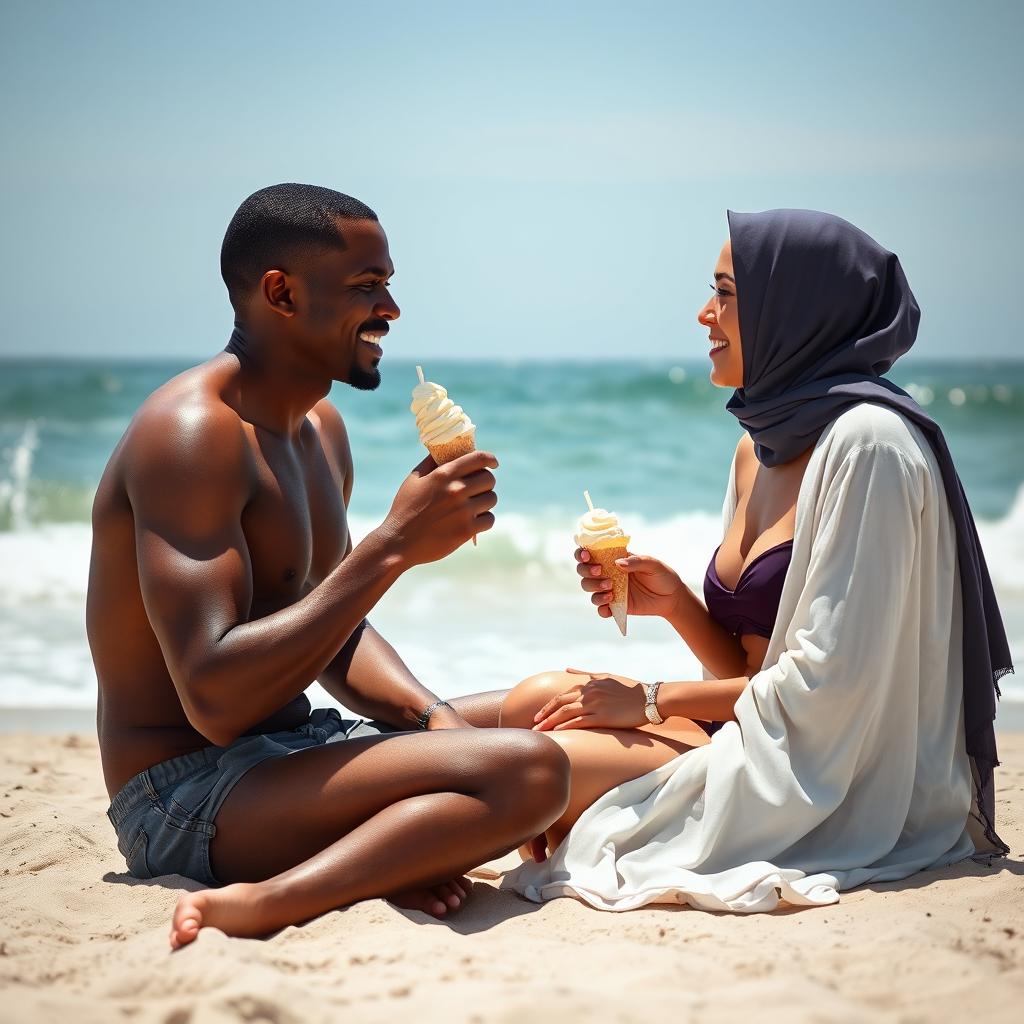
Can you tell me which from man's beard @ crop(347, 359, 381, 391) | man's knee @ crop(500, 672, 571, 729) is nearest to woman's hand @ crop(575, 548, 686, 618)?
man's knee @ crop(500, 672, 571, 729)

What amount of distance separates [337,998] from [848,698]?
1.57 metres

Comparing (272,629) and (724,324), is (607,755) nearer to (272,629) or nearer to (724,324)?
(272,629)

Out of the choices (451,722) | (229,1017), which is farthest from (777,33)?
(229,1017)

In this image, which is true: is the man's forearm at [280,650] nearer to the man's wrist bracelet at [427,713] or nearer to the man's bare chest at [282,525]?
the man's bare chest at [282,525]

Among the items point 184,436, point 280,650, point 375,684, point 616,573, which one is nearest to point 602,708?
point 616,573

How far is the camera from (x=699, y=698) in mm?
3561

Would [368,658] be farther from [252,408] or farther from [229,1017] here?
[229,1017]

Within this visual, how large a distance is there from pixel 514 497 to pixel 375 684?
13.3 m

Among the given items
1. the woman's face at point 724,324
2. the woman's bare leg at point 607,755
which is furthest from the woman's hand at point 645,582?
the woman's face at point 724,324

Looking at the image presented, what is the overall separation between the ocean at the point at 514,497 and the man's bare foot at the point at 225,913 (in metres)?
4.72

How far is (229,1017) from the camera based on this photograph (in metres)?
2.50

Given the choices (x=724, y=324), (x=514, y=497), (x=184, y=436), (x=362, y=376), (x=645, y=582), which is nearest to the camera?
(x=184, y=436)

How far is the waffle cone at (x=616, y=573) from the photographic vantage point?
12.5 ft

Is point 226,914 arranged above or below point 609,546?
below
